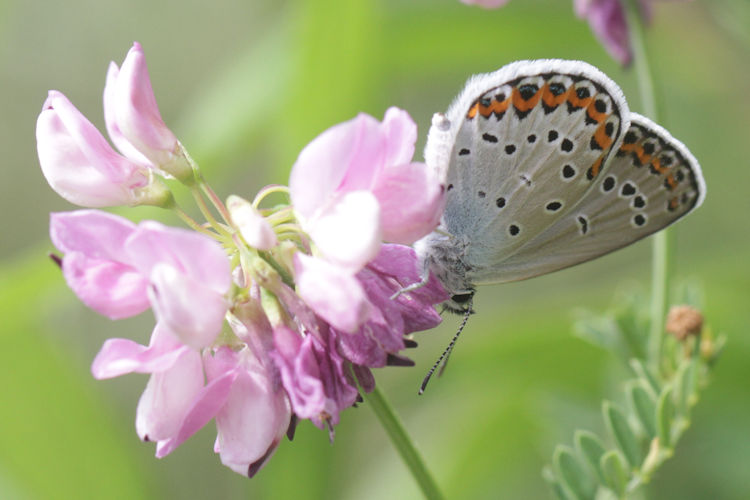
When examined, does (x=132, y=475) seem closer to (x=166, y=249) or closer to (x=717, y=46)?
(x=166, y=249)

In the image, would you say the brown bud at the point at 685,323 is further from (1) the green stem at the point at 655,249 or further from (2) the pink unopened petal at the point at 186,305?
(2) the pink unopened petal at the point at 186,305

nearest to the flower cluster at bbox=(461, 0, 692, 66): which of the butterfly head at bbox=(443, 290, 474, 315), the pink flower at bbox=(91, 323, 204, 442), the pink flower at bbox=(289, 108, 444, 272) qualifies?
the butterfly head at bbox=(443, 290, 474, 315)

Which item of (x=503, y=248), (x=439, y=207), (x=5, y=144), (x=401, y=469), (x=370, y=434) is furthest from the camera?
(x=5, y=144)

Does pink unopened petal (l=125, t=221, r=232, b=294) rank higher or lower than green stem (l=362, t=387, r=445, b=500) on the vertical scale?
higher

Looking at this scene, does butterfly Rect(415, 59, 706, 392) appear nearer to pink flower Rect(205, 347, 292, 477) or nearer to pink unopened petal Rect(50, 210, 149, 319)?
pink flower Rect(205, 347, 292, 477)

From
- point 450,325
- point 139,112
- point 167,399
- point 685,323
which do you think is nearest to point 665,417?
point 685,323

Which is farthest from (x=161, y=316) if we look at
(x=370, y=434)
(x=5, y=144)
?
(x=5, y=144)
